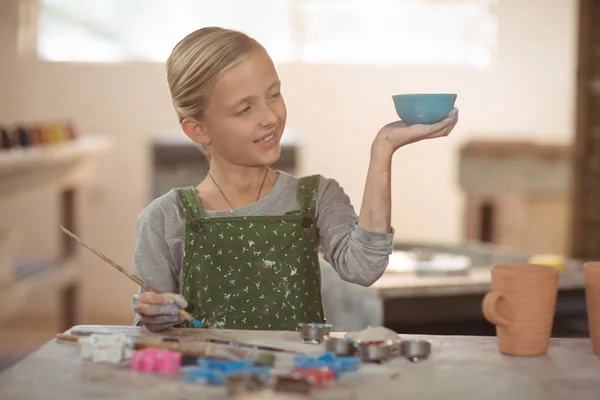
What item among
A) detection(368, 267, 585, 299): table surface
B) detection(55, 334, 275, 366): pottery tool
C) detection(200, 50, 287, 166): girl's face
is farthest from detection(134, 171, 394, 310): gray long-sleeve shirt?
detection(368, 267, 585, 299): table surface

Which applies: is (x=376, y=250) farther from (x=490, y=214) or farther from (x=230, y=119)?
(x=490, y=214)

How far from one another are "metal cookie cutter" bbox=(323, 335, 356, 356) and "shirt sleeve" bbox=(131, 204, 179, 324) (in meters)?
0.46

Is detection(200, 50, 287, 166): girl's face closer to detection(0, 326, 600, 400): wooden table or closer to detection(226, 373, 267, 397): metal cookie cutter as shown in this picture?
detection(0, 326, 600, 400): wooden table

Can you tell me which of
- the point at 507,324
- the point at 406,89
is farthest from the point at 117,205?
the point at 507,324

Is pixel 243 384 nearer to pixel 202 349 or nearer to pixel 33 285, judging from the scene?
pixel 202 349


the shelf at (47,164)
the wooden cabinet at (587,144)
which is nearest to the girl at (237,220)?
the shelf at (47,164)

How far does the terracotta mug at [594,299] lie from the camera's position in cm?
132

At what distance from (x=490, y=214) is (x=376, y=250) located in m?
3.79

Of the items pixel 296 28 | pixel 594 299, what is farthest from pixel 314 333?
pixel 296 28

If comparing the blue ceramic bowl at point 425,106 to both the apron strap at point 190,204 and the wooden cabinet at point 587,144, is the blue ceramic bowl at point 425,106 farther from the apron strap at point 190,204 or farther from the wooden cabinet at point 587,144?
the wooden cabinet at point 587,144

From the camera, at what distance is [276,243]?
1635mm

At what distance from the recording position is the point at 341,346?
1247 millimetres

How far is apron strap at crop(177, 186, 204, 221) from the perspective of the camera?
1642mm

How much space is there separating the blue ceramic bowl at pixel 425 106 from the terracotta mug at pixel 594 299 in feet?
1.02
